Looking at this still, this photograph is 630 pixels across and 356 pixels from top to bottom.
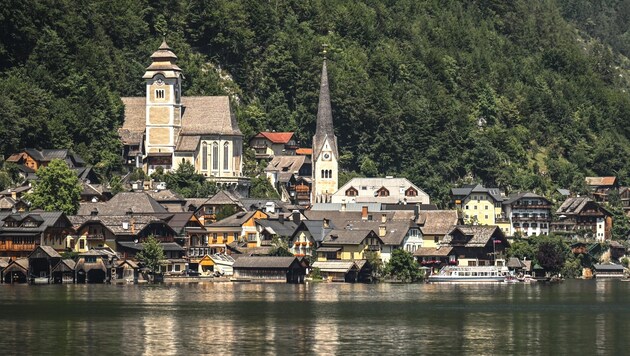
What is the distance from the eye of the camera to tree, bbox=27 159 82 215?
396ft

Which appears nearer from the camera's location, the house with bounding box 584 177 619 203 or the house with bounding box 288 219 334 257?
the house with bounding box 288 219 334 257

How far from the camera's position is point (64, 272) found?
114 meters

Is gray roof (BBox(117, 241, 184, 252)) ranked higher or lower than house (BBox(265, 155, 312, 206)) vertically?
lower

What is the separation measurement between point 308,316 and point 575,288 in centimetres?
4277

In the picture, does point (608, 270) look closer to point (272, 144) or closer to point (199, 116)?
point (272, 144)

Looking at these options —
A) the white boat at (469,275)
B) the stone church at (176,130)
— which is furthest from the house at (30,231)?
the stone church at (176,130)

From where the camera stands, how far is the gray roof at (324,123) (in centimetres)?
16725

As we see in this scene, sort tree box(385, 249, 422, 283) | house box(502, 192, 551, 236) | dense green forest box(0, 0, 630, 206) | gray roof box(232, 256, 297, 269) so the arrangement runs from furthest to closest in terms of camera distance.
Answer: house box(502, 192, 551, 236) → dense green forest box(0, 0, 630, 206) → tree box(385, 249, 422, 283) → gray roof box(232, 256, 297, 269)

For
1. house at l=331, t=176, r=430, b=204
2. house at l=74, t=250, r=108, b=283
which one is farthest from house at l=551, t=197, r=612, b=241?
house at l=74, t=250, r=108, b=283

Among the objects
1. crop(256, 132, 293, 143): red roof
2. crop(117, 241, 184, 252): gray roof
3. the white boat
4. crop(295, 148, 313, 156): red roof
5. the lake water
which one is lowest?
the lake water

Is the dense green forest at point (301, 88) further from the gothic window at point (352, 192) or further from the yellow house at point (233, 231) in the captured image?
the yellow house at point (233, 231)

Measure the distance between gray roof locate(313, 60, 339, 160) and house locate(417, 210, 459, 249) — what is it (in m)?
30.5

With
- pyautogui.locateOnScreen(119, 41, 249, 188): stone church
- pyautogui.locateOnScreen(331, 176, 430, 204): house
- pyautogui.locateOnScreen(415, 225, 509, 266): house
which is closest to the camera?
pyautogui.locateOnScreen(415, 225, 509, 266): house

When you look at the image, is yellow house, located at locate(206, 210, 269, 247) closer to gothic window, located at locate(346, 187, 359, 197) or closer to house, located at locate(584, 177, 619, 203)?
gothic window, located at locate(346, 187, 359, 197)
